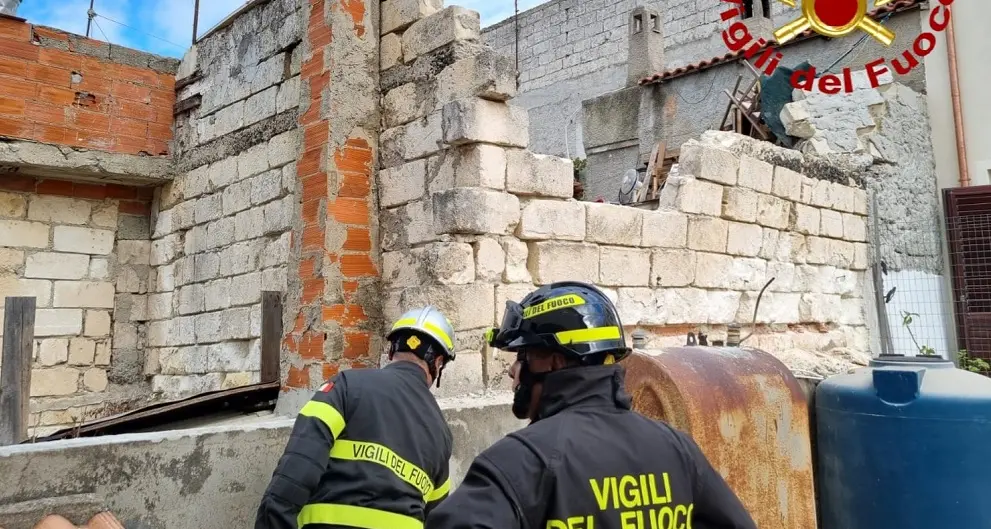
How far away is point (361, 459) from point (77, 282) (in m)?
6.34

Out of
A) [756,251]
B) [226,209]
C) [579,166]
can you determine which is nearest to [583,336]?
[756,251]

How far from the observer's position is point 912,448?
2.82m

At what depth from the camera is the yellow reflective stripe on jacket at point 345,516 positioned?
2.64 metres

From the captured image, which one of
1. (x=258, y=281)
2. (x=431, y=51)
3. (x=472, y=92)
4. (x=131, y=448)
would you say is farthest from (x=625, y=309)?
(x=131, y=448)

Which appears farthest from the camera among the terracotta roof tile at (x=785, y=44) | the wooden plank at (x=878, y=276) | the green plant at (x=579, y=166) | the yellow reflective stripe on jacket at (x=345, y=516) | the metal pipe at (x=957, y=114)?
the green plant at (x=579, y=166)

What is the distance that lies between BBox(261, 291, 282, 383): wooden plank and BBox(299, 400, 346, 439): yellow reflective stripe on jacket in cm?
290

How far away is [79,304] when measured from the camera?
764 centimetres

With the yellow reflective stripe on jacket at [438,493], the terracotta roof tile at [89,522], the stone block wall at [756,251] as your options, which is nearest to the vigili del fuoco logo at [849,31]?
the stone block wall at [756,251]

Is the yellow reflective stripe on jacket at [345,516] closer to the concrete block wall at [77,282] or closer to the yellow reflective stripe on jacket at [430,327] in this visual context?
the yellow reflective stripe on jacket at [430,327]

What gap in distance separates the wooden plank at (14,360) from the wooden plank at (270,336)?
7.04ft

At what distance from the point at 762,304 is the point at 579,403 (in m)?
5.60

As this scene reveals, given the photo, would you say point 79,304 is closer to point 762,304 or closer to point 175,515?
point 175,515

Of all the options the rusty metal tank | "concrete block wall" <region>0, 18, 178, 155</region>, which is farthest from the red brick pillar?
"concrete block wall" <region>0, 18, 178, 155</region>

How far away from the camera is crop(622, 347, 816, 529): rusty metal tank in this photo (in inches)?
114
